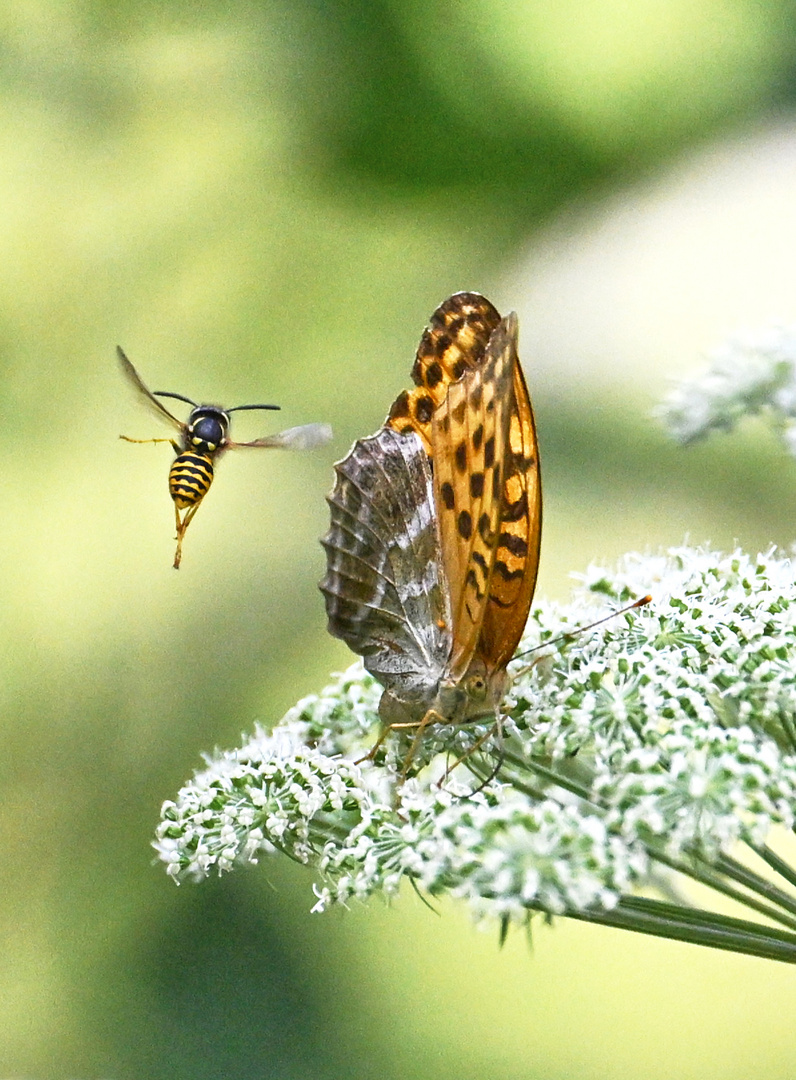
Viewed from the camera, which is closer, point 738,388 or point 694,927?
point 694,927

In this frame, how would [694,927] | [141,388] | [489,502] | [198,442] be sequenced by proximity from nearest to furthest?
1. [694,927]
2. [489,502]
3. [141,388]
4. [198,442]

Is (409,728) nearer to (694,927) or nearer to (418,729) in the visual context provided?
(418,729)

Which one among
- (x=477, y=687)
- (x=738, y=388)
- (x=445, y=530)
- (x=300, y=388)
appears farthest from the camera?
(x=300, y=388)

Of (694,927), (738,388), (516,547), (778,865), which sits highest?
(738,388)

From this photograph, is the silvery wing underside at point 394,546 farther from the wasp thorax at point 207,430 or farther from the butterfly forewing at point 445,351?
the wasp thorax at point 207,430

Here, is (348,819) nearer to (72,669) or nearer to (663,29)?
(72,669)

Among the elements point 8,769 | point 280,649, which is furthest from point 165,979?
point 280,649

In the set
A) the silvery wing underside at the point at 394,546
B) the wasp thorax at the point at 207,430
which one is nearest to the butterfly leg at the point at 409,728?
the silvery wing underside at the point at 394,546

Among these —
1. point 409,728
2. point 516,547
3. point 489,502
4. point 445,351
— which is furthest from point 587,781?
point 445,351
